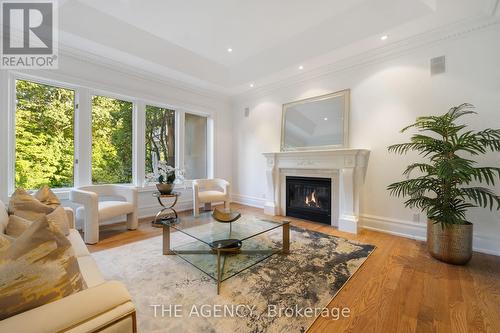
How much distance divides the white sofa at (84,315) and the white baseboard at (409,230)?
11.6ft

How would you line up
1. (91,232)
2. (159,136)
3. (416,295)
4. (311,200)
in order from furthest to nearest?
(159,136) → (311,200) → (91,232) → (416,295)

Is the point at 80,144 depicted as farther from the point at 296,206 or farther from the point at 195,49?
the point at 296,206

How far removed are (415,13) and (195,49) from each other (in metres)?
3.35

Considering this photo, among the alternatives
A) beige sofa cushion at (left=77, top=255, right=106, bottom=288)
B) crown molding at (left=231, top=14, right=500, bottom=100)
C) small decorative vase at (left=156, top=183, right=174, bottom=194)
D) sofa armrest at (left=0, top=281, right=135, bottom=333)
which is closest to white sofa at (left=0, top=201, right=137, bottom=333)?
sofa armrest at (left=0, top=281, right=135, bottom=333)

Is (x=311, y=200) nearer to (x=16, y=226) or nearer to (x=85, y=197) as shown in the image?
(x=85, y=197)

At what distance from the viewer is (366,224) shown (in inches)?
136

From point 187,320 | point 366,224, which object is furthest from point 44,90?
point 366,224

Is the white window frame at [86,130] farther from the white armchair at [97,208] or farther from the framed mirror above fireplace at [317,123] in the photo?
the framed mirror above fireplace at [317,123]

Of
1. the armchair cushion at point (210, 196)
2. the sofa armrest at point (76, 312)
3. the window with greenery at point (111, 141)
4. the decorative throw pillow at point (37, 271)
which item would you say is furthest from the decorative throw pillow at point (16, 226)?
the armchair cushion at point (210, 196)

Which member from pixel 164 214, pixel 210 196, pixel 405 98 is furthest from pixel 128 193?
pixel 405 98

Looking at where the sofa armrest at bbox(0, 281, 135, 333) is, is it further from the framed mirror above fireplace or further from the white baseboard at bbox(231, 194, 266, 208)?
the white baseboard at bbox(231, 194, 266, 208)

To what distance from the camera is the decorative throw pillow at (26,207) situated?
161 cm

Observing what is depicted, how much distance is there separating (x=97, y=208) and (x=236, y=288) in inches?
87.4

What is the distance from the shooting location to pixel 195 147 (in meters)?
5.20
